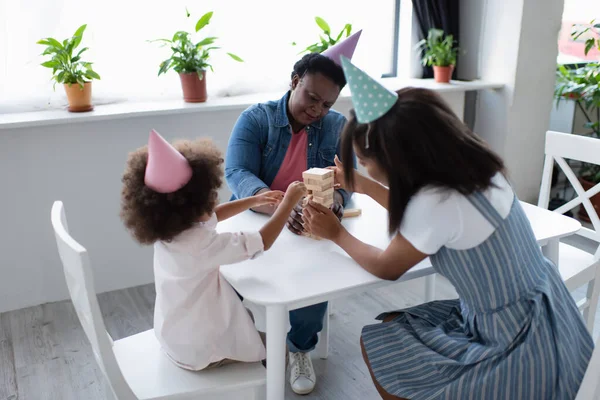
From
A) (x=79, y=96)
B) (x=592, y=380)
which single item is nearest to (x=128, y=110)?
(x=79, y=96)

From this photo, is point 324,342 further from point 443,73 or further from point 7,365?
point 443,73

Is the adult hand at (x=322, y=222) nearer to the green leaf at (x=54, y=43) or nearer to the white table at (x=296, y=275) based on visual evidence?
the white table at (x=296, y=275)

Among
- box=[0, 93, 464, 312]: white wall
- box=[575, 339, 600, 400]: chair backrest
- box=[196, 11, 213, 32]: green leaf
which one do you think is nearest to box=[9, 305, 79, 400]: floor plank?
box=[0, 93, 464, 312]: white wall

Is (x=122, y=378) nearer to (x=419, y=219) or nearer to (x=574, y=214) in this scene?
(x=419, y=219)

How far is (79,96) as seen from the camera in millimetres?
2402

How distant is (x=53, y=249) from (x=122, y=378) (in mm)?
1485

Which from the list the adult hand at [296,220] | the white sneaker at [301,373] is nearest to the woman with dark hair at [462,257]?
the adult hand at [296,220]

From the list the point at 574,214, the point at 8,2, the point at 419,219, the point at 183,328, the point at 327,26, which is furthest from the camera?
the point at 574,214

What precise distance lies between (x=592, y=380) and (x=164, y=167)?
39.6 inches

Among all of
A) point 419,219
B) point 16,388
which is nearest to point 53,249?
point 16,388

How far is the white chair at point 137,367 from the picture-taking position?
1141 millimetres

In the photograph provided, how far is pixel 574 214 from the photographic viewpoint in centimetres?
351

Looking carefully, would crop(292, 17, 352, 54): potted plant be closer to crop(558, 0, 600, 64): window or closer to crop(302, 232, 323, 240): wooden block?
crop(302, 232, 323, 240): wooden block

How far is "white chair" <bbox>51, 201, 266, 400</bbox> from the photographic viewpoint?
114cm
